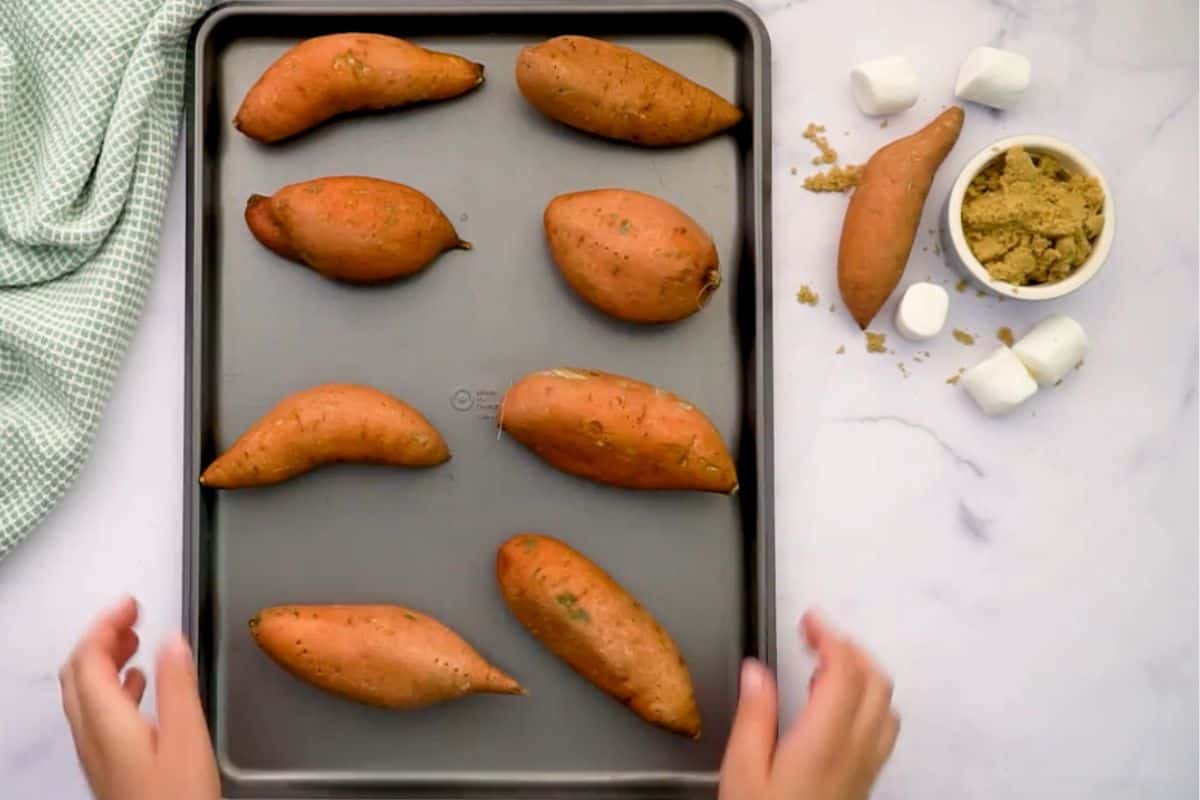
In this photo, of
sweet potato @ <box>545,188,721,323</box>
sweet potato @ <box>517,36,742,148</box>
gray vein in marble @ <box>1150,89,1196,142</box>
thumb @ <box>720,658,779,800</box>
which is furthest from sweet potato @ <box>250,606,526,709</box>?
gray vein in marble @ <box>1150,89,1196,142</box>

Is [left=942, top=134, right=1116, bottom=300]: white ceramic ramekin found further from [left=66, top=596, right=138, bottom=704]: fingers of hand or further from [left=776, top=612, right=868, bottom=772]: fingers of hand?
[left=66, top=596, right=138, bottom=704]: fingers of hand

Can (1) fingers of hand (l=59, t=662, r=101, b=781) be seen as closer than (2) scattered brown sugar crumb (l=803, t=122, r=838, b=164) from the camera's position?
Yes

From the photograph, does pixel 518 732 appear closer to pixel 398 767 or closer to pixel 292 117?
pixel 398 767

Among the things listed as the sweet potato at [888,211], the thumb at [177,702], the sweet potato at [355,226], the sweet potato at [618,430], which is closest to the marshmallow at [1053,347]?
the sweet potato at [888,211]

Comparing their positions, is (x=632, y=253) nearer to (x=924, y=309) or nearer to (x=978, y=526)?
(x=924, y=309)

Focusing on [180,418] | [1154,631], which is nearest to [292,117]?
[180,418]

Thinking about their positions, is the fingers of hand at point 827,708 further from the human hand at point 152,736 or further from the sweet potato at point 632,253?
the human hand at point 152,736
